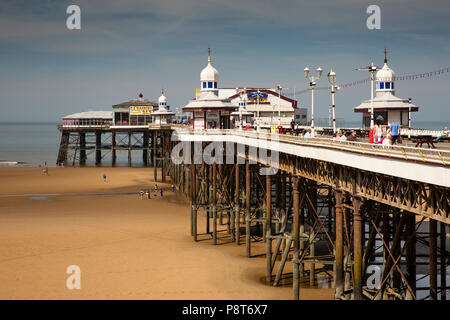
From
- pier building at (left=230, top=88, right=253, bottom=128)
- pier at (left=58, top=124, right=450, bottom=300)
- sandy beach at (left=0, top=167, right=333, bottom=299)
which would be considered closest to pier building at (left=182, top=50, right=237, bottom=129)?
pier building at (left=230, top=88, right=253, bottom=128)

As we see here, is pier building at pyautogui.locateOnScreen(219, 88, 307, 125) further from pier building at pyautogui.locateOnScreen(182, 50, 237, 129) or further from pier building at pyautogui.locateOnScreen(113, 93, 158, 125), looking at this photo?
pier building at pyautogui.locateOnScreen(182, 50, 237, 129)

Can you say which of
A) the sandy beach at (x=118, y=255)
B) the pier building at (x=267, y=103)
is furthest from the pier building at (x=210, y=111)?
the pier building at (x=267, y=103)

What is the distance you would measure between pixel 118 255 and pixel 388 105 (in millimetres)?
21541

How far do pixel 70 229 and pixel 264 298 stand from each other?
60.2ft

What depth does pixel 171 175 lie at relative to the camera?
68.6 metres

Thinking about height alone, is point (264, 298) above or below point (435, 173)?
below

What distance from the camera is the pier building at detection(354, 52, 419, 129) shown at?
40.5m

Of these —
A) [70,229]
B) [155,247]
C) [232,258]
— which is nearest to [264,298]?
[232,258]

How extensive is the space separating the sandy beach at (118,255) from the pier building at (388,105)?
1435 cm

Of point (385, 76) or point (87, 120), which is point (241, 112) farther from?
point (87, 120)

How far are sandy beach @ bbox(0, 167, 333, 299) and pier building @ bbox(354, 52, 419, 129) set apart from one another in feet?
47.1

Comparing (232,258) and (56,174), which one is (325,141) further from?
(56,174)

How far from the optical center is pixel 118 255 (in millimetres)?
31359

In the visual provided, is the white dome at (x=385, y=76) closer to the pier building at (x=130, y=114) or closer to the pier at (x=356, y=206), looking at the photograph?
the pier at (x=356, y=206)
